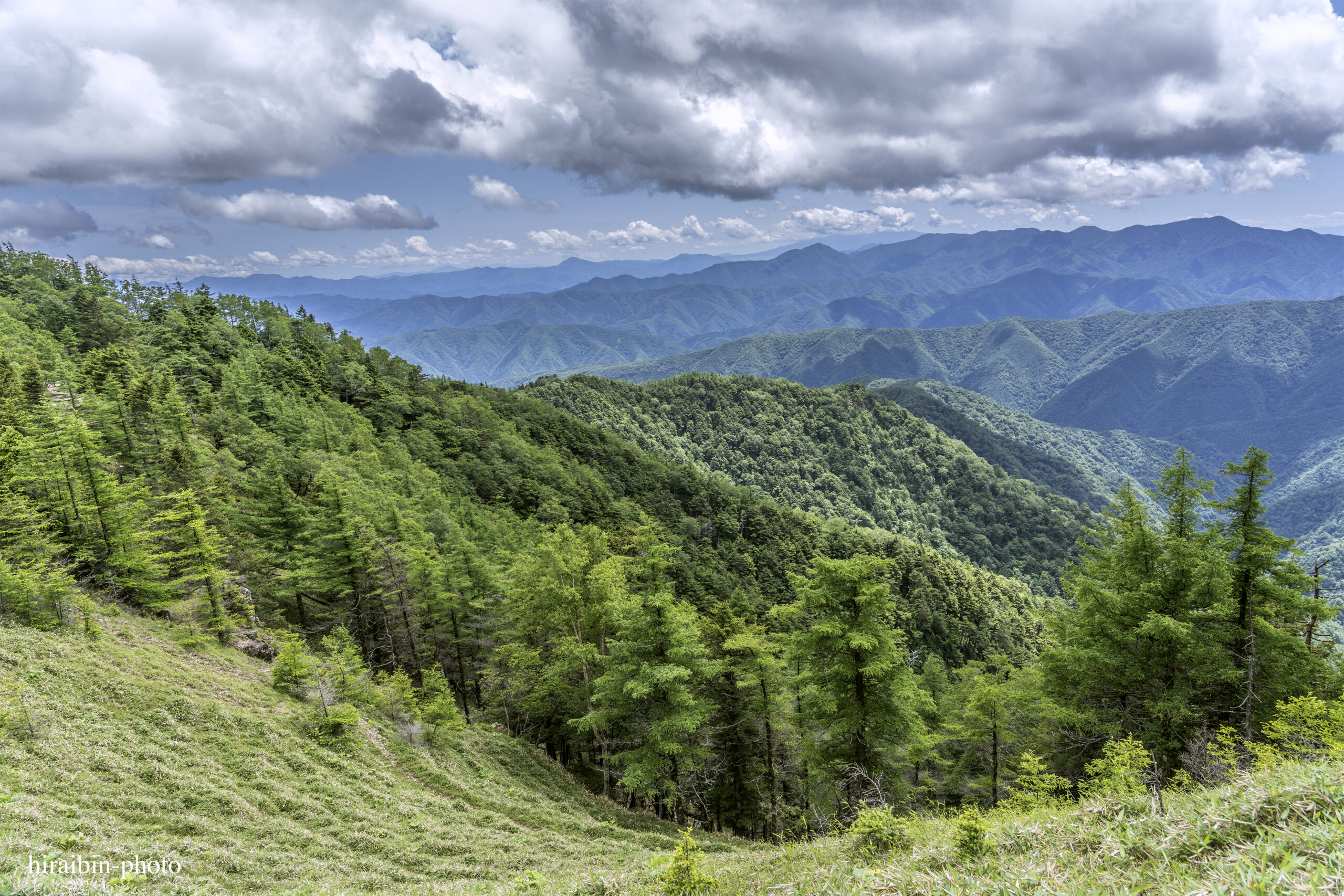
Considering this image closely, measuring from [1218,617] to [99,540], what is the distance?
148 ft

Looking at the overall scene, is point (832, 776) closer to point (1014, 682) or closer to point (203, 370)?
point (1014, 682)

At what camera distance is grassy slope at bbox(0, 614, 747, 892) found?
1298 centimetres

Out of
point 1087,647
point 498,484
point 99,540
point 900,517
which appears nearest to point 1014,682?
point 1087,647

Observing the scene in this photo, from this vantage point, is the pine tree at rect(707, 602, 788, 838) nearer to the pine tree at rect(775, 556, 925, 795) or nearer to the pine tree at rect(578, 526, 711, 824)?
the pine tree at rect(578, 526, 711, 824)

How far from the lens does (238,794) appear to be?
15.9 metres

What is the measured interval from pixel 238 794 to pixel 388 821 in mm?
4214

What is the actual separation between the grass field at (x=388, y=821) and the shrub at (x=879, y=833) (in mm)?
324

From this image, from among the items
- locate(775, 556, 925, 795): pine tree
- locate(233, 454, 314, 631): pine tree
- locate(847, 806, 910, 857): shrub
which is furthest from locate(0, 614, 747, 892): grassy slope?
locate(233, 454, 314, 631): pine tree

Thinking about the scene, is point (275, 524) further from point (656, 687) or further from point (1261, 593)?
point (1261, 593)

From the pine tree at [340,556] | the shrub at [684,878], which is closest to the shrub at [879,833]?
the shrub at [684,878]

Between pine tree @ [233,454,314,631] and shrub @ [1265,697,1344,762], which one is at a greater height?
pine tree @ [233,454,314,631]

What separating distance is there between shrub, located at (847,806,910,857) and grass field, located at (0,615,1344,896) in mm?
324

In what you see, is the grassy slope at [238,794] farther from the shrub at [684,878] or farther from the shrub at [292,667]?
the shrub at [684,878]

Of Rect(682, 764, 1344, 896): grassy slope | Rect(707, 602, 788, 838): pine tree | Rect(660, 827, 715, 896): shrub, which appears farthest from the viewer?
Rect(707, 602, 788, 838): pine tree
